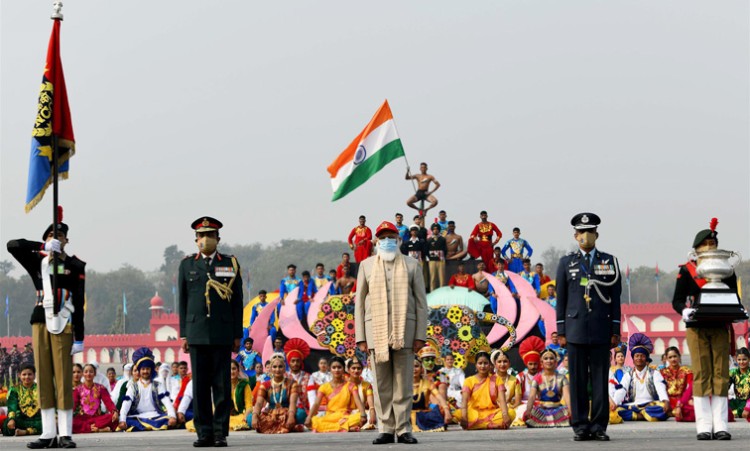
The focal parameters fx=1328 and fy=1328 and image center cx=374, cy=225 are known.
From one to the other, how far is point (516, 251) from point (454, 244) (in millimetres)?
2386

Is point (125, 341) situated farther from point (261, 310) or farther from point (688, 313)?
point (688, 313)

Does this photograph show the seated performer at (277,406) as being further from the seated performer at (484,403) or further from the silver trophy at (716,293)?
the silver trophy at (716,293)

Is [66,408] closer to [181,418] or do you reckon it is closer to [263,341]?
[181,418]

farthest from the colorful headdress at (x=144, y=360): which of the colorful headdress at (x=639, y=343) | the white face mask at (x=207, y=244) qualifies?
the colorful headdress at (x=639, y=343)

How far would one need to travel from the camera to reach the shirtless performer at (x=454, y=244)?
985 inches

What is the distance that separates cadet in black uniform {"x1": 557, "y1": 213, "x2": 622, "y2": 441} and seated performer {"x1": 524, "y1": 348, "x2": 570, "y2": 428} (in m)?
2.91

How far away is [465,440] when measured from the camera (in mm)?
11523

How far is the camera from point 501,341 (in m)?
22.5

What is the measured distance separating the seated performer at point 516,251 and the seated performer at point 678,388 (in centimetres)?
1108

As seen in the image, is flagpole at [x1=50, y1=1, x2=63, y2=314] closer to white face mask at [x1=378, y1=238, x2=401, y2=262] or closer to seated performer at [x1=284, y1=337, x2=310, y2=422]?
white face mask at [x1=378, y1=238, x2=401, y2=262]

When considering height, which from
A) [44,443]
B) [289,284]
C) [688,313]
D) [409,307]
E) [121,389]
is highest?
[289,284]

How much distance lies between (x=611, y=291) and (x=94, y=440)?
5251 mm

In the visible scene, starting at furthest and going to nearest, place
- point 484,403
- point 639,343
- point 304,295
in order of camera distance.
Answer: point 304,295 → point 639,343 → point 484,403

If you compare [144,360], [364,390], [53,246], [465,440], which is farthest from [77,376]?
[465,440]
